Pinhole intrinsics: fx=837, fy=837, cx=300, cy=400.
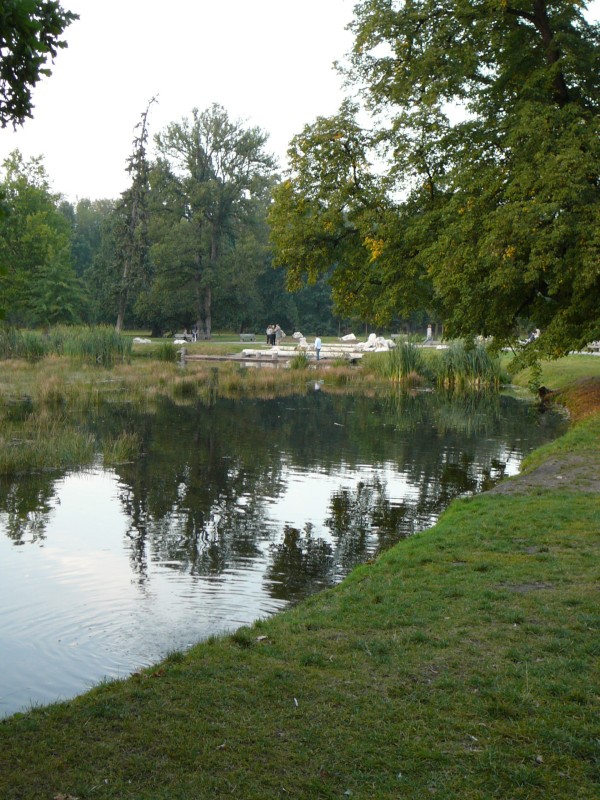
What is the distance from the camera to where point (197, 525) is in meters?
12.5

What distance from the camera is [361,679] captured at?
17.9 ft

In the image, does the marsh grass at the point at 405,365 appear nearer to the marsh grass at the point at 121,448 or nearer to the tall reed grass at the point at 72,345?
the tall reed grass at the point at 72,345

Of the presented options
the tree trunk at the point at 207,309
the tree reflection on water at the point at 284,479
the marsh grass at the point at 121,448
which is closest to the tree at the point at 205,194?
the tree trunk at the point at 207,309

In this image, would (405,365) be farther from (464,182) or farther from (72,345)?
(464,182)

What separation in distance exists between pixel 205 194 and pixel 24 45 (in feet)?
227

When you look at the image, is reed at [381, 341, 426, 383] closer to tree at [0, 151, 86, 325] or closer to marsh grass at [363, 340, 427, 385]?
marsh grass at [363, 340, 427, 385]

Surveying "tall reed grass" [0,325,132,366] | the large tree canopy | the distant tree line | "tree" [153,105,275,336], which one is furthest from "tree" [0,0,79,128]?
"tree" [153,105,275,336]

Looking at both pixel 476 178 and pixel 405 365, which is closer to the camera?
pixel 476 178

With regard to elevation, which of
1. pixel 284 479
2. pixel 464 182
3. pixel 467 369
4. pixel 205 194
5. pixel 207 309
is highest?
pixel 205 194

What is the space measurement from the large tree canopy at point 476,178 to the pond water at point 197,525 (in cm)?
372

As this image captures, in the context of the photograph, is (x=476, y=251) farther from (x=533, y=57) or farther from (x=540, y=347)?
(x=533, y=57)

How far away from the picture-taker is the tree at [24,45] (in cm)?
386

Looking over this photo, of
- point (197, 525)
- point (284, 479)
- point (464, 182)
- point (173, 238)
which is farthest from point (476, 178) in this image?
point (173, 238)

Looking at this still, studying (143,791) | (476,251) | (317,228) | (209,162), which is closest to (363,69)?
(317,228)
